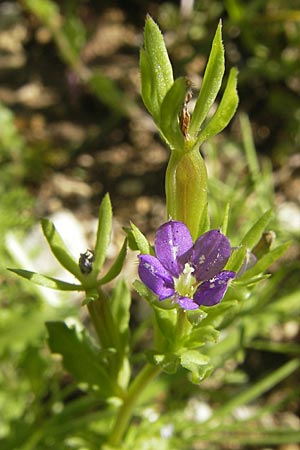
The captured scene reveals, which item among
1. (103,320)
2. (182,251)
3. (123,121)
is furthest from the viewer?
(123,121)

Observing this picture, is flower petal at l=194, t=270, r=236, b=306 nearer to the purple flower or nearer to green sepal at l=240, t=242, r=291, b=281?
the purple flower

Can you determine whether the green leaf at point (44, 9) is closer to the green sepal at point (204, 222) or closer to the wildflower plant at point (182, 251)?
the wildflower plant at point (182, 251)

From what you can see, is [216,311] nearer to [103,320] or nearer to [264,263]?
[264,263]

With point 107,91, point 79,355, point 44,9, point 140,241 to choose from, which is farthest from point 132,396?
point 44,9

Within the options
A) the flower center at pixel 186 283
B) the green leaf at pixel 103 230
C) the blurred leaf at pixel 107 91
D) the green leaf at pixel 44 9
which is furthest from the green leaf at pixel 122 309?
the green leaf at pixel 44 9

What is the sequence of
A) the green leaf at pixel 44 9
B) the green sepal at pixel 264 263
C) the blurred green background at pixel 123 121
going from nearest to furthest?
1. the green sepal at pixel 264 263
2. the blurred green background at pixel 123 121
3. the green leaf at pixel 44 9
